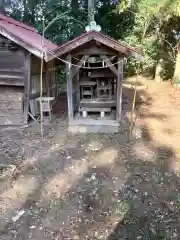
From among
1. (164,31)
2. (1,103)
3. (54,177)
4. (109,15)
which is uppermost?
(109,15)

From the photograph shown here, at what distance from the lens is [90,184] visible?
6523 mm

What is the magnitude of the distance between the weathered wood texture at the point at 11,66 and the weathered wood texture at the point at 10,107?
0.35 m

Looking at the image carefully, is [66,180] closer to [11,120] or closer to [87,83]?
[11,120]

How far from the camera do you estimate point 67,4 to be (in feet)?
62.9

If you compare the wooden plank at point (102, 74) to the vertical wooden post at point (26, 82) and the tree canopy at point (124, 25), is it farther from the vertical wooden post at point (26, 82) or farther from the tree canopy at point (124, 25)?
the tree canopy at point (124, 25)

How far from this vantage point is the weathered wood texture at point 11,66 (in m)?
9.73

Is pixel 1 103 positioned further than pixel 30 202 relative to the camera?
Yes

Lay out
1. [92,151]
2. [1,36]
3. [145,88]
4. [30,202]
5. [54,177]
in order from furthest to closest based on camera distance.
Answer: [145,88] < [1,36] < [92,151] < [54,177] < [30,202]

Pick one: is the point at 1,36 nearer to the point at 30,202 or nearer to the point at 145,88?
the point at 30,202

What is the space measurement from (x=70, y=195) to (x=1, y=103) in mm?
5188

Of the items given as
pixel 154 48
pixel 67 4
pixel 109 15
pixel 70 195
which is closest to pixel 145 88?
pixel 154 48

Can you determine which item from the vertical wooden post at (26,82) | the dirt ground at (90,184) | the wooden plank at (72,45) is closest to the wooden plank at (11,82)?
the vertical wooden post at (26,82)

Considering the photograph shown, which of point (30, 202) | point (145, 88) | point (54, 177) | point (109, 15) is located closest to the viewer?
point (30, 202)

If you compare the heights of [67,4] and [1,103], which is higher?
[67,4]
